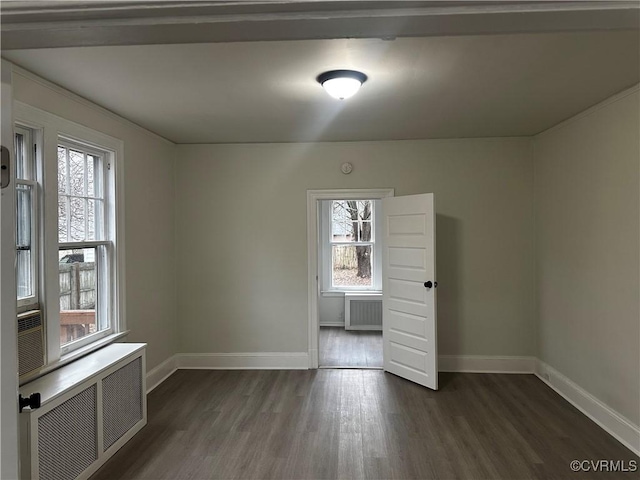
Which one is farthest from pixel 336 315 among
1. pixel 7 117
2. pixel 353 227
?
pixel 7 117

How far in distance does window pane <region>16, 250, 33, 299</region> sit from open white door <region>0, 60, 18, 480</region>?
201 centimetres

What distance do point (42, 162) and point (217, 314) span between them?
2591 mm

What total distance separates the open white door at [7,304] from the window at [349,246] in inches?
244

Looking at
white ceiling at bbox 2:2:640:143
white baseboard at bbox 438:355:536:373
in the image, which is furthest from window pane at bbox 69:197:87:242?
white baseboard at bbox 438:355:536:373

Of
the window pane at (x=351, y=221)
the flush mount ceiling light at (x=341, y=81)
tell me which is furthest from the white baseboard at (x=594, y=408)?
the window pane at (x=351, y=221)

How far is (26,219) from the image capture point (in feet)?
8.59

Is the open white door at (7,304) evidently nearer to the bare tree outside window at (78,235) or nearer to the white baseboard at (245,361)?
the bare tree outside window at (78,235)

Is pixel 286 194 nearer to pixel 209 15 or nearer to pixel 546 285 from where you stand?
pixel 546 285

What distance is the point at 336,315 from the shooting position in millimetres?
7035

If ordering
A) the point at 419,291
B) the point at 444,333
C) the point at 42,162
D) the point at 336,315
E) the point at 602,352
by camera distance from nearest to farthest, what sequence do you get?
the point at 42,162, the point at 602,352, the point at 419,291, the point at 444,333, the point at 336,315

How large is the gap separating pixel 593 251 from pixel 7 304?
12.6 feet

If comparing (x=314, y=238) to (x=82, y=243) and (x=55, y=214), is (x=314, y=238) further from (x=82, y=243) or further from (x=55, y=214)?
(x=55, y=214)

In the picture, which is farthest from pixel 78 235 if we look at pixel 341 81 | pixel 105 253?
pixel 341 81

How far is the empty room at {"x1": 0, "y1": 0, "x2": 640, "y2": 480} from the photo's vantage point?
4.11ft
